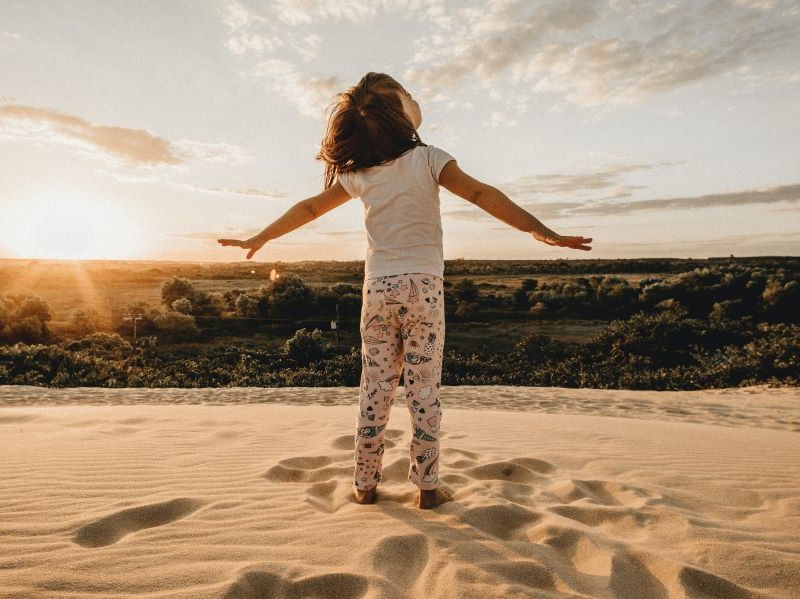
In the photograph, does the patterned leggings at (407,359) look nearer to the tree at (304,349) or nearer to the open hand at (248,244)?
the open hand at (248,244)

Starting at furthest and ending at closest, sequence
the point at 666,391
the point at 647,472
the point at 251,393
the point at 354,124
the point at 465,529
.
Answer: the point at 666,391 < the point at 251,393 < the point at 647,472 < the point at 354,124 < the point at 465,529

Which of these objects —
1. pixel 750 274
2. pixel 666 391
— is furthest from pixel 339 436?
pixel 750 274

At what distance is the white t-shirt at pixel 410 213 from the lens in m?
2.74

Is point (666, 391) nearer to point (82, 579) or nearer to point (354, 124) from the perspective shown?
point (354, 124)

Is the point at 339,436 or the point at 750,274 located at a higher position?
the point at 750,274

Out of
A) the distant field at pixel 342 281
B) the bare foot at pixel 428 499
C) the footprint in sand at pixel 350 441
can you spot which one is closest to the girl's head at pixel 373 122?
the bare foot at pixel 428 499

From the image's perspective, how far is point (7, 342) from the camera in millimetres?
17609

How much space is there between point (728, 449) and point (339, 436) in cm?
314

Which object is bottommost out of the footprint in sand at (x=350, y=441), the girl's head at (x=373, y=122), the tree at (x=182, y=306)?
the tree at (x=182, y=306)

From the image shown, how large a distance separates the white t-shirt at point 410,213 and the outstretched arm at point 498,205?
0.22 feet

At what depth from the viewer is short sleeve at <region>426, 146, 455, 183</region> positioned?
8.96 ft

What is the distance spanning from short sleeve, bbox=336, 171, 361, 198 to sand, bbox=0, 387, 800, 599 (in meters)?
1.58

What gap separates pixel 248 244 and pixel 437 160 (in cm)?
110

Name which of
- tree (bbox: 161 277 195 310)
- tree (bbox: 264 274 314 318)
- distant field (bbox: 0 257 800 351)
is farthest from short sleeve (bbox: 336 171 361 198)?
tree (bbox: 161 277 195 310)
